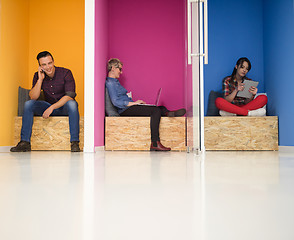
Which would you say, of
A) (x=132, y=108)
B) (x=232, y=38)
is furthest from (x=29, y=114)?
(x=232, y=38)

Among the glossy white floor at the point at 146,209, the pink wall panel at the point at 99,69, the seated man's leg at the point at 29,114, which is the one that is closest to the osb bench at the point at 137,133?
the pink wall panel at the point at 99,69

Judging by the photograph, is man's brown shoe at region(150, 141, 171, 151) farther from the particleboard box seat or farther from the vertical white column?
the vertical white column

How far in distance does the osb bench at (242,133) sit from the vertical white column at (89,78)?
1.37 m

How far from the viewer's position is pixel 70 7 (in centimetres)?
480

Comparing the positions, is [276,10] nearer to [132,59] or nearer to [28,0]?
[132,59]

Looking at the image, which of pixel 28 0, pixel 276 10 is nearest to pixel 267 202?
pixel 276 10

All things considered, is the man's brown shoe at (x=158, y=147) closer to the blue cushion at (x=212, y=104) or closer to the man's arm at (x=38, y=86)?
the blue cushion at (x=212, y=104)

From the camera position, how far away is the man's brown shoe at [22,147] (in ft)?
11.7

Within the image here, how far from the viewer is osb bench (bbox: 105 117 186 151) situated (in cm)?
392

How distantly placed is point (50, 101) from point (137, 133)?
111 centimetres

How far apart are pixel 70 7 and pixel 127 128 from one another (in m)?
2.10

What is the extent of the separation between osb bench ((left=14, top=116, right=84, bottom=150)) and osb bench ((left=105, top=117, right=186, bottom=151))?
48cm

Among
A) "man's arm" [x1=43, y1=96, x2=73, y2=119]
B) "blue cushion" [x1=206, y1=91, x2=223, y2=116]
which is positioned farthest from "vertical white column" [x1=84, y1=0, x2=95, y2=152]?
"blue cushion" [x1=206, y1=91, x2=223, y2=116]

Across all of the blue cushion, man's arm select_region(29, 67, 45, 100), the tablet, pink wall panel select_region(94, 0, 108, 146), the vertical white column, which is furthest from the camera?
the blue cushion
